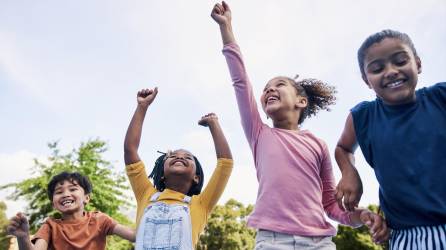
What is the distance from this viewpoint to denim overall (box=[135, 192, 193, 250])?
3.00 m

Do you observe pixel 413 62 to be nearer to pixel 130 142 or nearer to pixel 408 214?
pixel 408 214

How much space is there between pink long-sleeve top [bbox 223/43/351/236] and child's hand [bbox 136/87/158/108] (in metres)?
0.92

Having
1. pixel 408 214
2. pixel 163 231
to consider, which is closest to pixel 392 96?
pixel 408 214

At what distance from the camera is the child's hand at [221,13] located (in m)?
3.31

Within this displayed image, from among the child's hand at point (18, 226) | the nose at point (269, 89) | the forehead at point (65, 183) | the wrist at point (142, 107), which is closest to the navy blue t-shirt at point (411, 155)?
the nose at point (269, 89)

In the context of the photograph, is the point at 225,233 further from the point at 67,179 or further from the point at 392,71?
the point at 392,71

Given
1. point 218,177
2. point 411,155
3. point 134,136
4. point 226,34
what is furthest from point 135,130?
point 411,155

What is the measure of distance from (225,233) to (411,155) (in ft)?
103

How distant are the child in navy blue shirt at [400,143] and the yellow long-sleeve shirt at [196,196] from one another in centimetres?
131

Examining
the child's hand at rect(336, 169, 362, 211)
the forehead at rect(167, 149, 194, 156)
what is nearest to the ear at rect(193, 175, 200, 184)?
the forehead at rect(167, 149, 194, 156)

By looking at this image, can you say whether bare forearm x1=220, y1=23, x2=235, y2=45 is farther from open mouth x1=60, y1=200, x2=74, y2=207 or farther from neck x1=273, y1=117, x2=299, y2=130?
open mouth x1=60, y1=200, x2=74, y2=207

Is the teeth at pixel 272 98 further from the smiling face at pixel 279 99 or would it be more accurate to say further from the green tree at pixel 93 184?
the green tree at pixel 93 184

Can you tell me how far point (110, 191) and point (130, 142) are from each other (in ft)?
49.3

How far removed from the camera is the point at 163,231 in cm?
305
